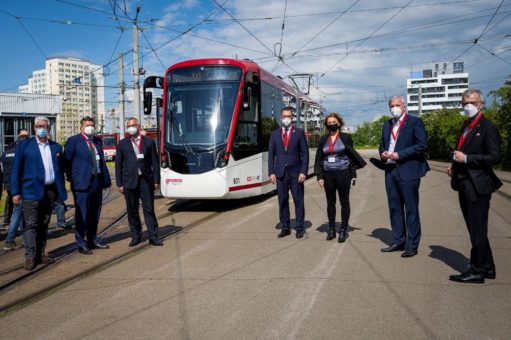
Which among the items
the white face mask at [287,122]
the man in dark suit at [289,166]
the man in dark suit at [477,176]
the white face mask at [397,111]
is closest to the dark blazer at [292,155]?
the man in dark suit at [289,166]

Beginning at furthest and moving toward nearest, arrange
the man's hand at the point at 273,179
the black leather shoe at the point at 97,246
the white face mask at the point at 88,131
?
the man's hand at the point at 273,179, the black leather shoe at the point at 97,246, the white face mask at the point at 88,131

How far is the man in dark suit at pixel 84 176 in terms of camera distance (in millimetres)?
7629

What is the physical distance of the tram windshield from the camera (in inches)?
464

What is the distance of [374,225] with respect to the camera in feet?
31.0

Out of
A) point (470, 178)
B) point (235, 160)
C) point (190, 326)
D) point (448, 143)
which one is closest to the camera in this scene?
point (190, 326)

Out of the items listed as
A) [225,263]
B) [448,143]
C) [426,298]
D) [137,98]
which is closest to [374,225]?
[225,263]

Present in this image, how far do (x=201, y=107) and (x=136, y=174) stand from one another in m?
4.19

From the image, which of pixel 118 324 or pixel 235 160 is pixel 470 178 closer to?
pixel 118 324

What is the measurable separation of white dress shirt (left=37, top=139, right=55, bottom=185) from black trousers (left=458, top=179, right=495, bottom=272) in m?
5.34

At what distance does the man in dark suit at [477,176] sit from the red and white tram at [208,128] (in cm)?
665

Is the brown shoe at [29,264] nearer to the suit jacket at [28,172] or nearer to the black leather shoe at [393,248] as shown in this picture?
the suit jacket at [28,172]

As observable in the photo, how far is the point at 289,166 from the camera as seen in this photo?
8.51m

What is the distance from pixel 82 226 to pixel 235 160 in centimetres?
488

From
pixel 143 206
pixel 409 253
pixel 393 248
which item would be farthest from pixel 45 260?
pixel 409 253
